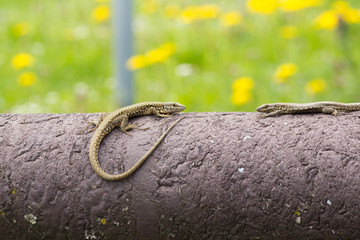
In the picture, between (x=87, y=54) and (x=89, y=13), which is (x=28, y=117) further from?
(x=89, y=13)

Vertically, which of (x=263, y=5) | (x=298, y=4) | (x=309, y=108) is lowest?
(x=309, y=108)

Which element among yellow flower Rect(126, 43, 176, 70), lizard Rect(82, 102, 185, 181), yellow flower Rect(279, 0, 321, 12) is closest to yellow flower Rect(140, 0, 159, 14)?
yellow flower Rect(126, 43, 176, 70)

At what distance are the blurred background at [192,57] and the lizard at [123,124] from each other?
178 centimetres

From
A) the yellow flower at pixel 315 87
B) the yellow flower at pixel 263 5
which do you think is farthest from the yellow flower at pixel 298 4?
the yellow flower at pixel 315 87

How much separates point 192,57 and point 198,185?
13.5ft

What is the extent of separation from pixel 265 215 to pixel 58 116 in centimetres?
132

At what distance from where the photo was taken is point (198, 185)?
2.36 metres

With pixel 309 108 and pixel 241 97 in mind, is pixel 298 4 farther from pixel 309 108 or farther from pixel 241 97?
pixel 309 108

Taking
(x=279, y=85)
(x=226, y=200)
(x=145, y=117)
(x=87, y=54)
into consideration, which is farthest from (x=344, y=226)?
(x=87, y=54)

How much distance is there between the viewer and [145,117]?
285 centimetres

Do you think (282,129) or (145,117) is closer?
(282,129)

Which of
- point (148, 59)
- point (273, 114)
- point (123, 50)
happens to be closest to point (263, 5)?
point (148, 59)

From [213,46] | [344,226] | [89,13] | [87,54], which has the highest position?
[89,13]

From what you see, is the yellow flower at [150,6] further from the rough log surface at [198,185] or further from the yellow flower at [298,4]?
the rough log surface at [198,185]
